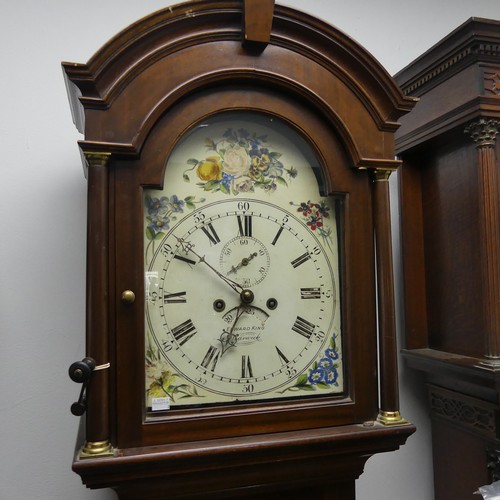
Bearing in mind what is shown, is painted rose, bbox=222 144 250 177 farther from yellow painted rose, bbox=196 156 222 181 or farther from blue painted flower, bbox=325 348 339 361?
blue painted flower, bbox=325 348 339 361

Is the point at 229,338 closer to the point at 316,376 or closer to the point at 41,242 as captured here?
the point at 316,376

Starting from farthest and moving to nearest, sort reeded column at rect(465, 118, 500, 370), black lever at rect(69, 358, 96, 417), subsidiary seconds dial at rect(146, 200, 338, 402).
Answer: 1. reeded column at rect(465, 118, 500, 370)
2. subsidiary seconds dial at rect(146, 200, 338, 402)
3. black lever at rect(69, 358, 96, 417)

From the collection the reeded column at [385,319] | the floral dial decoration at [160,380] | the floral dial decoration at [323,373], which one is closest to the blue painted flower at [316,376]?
the floral dial decoration at [323,373]

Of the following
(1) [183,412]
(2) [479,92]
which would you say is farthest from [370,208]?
(1) [183,412]

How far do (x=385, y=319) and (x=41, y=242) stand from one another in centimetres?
74

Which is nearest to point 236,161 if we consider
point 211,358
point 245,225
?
point 245,225

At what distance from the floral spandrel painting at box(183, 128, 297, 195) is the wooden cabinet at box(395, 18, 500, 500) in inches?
17.1

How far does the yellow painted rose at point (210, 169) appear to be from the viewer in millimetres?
828

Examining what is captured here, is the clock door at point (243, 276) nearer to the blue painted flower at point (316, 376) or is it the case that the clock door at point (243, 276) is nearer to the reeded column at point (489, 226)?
the blue painted flower at point (316, 376)

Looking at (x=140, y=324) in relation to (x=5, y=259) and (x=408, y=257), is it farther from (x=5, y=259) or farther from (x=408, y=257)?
(x=408, y=257)

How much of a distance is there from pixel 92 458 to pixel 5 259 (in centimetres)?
54

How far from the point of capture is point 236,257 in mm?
831

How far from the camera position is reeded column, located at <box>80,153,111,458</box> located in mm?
732

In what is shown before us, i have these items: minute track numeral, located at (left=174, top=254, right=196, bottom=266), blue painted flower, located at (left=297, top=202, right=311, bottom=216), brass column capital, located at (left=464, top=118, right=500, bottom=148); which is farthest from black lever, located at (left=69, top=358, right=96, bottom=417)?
brass column capital, located at (left=464, top=118, right=500, bottom=148)
